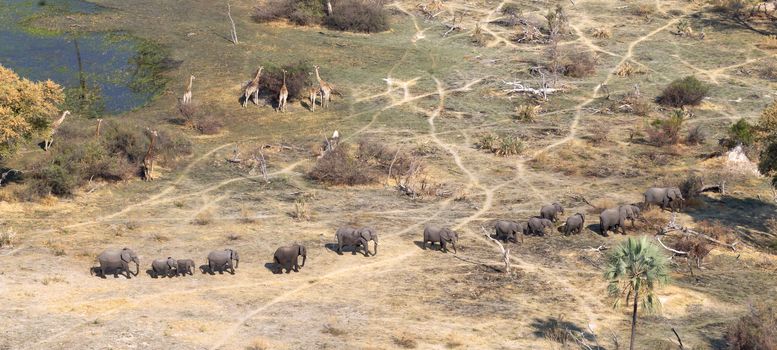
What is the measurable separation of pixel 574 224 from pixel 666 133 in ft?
40.6

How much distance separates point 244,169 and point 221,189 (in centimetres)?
242

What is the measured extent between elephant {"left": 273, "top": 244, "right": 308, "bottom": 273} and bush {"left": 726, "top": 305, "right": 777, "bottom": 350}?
12896 millimetres

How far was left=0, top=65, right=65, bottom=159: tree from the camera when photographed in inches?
1238

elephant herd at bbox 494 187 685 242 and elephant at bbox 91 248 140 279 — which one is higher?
elephant at bbox 91 248 140 279

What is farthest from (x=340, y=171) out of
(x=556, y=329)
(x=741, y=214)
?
(x=741, y=214)

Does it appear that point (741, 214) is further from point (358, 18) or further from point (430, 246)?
point (358, 18)

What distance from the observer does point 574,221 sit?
1179 inches

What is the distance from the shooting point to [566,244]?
29391 mm

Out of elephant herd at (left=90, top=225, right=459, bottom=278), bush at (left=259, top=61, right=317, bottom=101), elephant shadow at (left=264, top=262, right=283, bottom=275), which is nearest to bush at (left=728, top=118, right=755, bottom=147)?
elephant herd at (left=90, top=225, right=459, bottom=278)

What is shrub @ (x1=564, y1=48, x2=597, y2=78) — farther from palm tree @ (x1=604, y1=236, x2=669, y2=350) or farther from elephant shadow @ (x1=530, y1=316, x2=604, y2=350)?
palm tree @ (x1=604, y1=236, x2=669, y2=350)

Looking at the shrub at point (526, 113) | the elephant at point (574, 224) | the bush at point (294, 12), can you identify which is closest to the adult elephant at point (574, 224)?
the elephant at point (574, 224)

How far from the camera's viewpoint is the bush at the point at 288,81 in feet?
151

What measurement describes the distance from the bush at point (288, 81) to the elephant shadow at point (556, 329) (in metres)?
25.9

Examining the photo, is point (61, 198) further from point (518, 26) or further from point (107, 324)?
point (518, 26)
